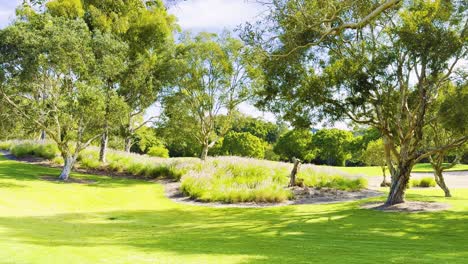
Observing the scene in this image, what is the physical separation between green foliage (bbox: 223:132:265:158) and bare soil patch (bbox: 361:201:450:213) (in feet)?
159

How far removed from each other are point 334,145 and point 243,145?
1503 centimetres

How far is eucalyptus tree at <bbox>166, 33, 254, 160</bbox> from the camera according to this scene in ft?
98.0

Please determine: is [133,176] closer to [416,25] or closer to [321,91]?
[321,91]

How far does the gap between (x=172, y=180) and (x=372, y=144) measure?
43.7 feet

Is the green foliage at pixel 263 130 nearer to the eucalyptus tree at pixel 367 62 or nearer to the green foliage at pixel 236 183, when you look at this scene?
the green foliage at pixel 236 183

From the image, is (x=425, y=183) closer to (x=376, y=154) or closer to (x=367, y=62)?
(x=376, y=154)

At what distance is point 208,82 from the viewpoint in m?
31.3

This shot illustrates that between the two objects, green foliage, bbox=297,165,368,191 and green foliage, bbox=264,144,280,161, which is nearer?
green foliage, bbox=297,165,368,191

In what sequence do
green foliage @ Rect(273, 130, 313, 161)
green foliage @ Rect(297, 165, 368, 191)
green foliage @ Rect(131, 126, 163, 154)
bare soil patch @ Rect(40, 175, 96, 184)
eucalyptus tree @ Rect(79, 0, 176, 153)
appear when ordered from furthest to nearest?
green foliage @ Rect(273, 130, 313, 161) < green foliage @ Rect(131, 126, 163, 154) < eucalyptus tree @ Rect(79, 0, 176, 153) < green foliage @ Rect(297, 165, 368, 191) < bare soil patch @ Rect(40, 175, 96, 184)

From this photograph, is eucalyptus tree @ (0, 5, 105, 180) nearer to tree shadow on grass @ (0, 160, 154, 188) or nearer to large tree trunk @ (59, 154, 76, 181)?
large tree trunk @ (59, 154, 76, 181)

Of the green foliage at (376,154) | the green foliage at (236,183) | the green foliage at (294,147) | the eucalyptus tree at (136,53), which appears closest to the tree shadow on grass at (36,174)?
the eucalyptus tree at (136,53)

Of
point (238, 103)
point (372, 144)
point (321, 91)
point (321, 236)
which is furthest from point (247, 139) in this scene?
point (321, 236)

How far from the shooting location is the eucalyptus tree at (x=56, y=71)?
2014 centimetres

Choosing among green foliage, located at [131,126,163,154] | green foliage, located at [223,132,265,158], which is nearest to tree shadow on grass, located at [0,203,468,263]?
green foliage, located at [131,126,163,154]
